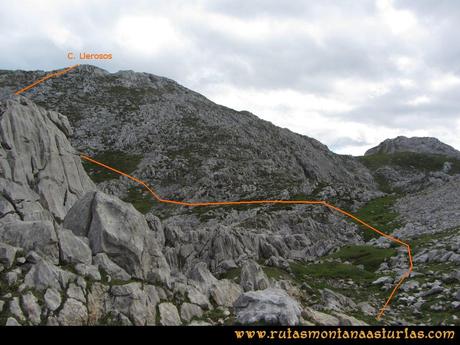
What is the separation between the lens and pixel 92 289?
27219mm

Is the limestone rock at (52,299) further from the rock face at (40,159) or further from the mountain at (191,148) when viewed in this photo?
the mountain at (191,148)

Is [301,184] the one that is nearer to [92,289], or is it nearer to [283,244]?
[283,244]

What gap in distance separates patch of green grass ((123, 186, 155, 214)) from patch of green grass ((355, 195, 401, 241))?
190 ft

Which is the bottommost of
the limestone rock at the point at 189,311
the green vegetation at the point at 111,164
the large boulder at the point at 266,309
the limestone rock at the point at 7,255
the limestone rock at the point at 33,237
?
the limestone rock at the point at 189,311

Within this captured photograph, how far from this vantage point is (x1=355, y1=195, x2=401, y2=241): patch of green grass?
92719mm

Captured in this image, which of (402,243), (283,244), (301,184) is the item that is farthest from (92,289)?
(301,184)

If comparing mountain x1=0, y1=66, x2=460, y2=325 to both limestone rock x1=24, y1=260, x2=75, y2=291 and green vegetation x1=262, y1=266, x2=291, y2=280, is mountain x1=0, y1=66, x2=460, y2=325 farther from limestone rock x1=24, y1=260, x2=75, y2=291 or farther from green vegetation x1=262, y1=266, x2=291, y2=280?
green vegetation x1=262, y1=266, x2=291, y2=280

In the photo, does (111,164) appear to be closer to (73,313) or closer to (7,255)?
(7,255)

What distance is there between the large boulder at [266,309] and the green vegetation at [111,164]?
11251 cm

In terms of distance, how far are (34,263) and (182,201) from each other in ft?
325

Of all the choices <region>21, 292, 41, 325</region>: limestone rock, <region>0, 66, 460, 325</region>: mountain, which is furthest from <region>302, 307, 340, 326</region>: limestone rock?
<region>21, 292, 41, 325</region>: limestone rock

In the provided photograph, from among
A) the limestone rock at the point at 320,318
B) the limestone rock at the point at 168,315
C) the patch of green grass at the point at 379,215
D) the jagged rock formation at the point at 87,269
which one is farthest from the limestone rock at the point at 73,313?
the patch of green grass at the point at 379,215

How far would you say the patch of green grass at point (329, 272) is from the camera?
59.8 meters

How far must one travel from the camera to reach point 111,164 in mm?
150875
